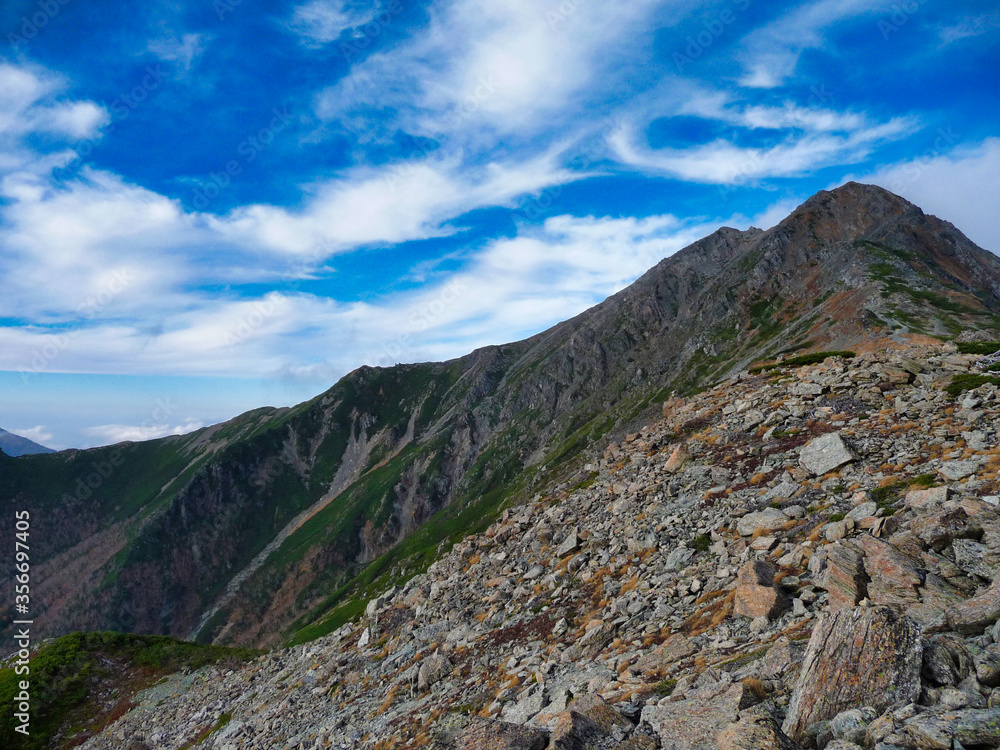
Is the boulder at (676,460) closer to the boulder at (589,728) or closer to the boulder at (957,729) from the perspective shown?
the boulder at (589,728)

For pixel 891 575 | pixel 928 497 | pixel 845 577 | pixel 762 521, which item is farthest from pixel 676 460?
pixel 891 575

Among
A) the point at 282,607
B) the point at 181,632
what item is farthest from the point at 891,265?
the point at 181,632

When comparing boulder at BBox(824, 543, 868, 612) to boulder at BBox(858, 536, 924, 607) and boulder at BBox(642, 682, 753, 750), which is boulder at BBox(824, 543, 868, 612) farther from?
boulder at BBox(642, 682, 753, 750)

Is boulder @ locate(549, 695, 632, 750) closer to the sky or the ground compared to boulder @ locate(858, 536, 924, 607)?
closer to the ground

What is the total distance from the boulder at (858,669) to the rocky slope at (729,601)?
0.03m

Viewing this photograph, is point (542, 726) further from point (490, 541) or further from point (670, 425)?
point (670, 425)

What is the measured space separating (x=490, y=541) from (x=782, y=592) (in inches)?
730

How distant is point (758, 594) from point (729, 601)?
1.24 m

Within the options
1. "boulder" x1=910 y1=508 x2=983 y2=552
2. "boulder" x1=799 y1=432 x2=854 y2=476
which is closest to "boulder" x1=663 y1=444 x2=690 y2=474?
"boulder" x1=799 y1=432 x2=854 y2=476

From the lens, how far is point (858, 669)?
26.5ft

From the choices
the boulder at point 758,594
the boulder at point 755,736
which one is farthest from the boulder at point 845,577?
the boulder at point 755,736

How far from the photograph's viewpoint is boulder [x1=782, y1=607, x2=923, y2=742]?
7.72m

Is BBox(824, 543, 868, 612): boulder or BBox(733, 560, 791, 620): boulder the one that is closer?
BBox(824, 543, 868, 612): boulder

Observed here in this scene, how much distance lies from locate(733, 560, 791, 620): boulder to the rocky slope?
0.18ft
